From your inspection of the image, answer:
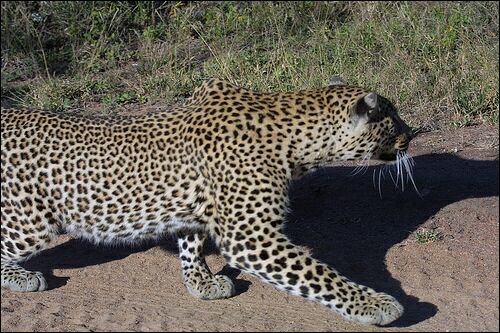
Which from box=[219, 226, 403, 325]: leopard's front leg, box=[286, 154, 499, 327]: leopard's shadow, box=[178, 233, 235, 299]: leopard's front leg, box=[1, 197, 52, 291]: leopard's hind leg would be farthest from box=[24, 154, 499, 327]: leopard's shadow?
box=[219, 226, 403, 325]: leopard's front leg

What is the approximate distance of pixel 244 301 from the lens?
747cm

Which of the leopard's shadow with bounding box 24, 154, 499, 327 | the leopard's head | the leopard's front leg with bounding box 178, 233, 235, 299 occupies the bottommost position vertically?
the leopard's front leg with bounding box 178, 233, 235, 299

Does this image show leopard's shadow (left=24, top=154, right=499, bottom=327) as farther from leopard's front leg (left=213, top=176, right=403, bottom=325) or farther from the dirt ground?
leopard's front leg (left=213, top=176, right=403, bottom=325)

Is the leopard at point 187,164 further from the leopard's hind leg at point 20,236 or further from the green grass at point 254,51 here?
the green grass at point 254,51

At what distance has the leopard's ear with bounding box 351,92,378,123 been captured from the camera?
6.97 m

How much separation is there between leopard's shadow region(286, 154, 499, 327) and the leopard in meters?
1.05

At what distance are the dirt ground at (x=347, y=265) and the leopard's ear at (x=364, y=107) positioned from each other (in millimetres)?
1381

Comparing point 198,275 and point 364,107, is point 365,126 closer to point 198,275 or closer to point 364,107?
point 364,107

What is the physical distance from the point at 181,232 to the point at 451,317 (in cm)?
217

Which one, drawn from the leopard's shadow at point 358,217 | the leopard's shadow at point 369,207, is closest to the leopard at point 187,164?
the leopard's shadow at point 358,217

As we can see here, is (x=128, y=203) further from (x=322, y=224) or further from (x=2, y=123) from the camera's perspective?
(x=322, y=224)

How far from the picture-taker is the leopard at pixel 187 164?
689 centimetres

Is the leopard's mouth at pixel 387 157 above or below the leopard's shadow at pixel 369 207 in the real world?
above

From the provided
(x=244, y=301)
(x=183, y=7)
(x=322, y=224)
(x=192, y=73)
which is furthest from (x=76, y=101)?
(x=244, y=301)
